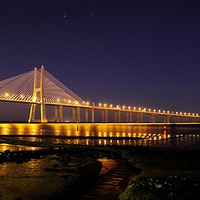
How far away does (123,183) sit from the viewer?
22.4 feet

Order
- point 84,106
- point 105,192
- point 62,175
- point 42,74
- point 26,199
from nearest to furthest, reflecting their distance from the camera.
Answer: point 26,199
point 105,192
point 62,175
point 42,74
point 84,106

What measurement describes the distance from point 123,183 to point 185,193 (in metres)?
2.81

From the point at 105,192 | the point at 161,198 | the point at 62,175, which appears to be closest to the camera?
the point at 161,198

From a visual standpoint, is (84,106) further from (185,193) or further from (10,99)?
(185,193)

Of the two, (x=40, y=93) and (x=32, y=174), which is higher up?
(x=40, y=93)

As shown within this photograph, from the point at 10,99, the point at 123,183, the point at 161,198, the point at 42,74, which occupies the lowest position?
the point at 123,183

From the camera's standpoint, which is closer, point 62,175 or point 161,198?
point 161,198

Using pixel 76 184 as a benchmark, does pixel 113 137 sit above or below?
below

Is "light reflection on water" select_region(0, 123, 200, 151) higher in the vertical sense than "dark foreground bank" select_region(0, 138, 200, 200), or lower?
lower

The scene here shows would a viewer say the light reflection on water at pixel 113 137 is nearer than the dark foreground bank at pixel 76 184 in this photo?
No

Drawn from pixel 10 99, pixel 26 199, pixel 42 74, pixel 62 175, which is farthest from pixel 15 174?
pixel 42 74

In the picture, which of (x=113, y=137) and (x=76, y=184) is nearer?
(x=76, y=184)

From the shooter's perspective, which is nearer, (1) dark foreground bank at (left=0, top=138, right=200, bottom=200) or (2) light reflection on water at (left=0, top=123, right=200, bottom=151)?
(1) dark foreground bank at (left=0, top=138, right=200, bottom=200)

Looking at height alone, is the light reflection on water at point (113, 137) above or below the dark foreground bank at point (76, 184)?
below
